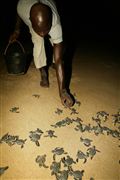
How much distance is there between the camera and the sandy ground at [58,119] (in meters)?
3.50

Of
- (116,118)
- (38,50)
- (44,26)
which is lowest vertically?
(116,118)

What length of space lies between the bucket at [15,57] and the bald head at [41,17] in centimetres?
117

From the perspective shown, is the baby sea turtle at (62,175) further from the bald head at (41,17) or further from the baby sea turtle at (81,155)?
the bald head at (41,17)

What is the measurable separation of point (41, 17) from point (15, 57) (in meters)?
1.45

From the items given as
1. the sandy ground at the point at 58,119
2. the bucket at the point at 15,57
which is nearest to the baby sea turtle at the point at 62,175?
the sandy ground at the point at 58,119

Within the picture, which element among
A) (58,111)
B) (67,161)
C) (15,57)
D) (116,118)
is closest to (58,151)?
(67,161)

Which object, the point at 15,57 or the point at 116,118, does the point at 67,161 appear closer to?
the point at 116,118

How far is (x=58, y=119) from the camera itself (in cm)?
444

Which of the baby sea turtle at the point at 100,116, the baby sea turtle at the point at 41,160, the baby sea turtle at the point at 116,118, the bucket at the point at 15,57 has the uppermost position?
the bucket at the point at 15,57

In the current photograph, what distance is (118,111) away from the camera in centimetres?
480

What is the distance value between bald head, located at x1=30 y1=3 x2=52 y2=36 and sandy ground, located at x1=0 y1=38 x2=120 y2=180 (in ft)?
4.29

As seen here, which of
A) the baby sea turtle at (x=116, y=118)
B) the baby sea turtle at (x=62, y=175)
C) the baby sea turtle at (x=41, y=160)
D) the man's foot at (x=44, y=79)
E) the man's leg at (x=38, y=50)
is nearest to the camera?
the baby sea turtle at (x=62, y=175)

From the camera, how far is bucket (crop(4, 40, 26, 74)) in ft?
18.0


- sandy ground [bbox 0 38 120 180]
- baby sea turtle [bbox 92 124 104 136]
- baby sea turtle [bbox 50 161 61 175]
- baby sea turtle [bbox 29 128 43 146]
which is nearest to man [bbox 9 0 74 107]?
sandy ground [bbox 0 38 120 180]
